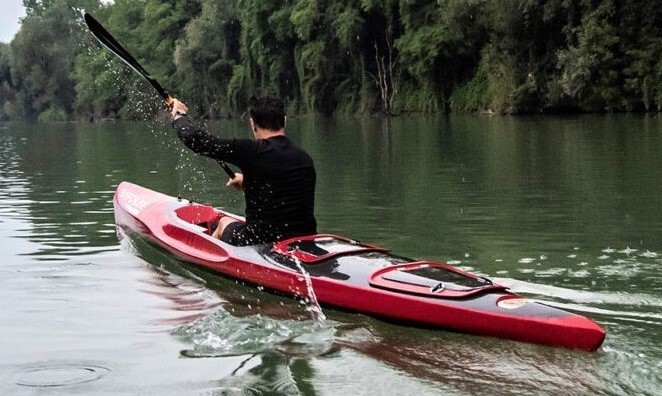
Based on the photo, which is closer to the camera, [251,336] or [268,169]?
[251,336]

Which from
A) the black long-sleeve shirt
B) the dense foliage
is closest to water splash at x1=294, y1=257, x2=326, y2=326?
the black long-sleeve shirt

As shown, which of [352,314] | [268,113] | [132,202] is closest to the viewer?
[352,314]

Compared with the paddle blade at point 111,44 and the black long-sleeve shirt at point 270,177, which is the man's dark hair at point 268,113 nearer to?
the black long-sleeve shirt at point 270,177

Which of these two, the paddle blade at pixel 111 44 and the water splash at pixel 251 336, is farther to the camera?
the paddle blade at pixel 111 44

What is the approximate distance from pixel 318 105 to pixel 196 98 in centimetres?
1618

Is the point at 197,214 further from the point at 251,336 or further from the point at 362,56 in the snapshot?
the point at 362,56

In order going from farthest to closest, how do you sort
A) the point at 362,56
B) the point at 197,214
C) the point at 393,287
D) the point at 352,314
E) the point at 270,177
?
the point at 362,56 < the point at 197,214 < the point at 270,177 < the point at 352,314 < the point at 393,287

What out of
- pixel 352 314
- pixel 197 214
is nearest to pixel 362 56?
pixel 197 214

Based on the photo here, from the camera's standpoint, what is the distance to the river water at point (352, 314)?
4.61m

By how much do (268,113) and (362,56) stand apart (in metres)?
41.5

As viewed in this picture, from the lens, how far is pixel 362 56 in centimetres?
4712

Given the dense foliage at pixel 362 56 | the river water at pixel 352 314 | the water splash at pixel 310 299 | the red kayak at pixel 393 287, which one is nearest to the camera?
the river water at pixel 352 314

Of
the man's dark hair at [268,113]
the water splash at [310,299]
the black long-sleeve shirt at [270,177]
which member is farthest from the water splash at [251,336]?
the man's dark hair at [268,113]

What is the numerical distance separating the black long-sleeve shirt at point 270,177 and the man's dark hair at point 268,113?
11cm
